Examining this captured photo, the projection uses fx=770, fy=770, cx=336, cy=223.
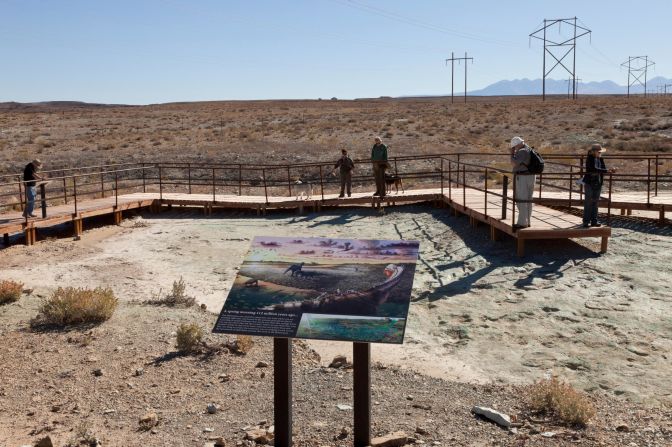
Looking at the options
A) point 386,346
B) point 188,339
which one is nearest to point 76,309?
point 188,339

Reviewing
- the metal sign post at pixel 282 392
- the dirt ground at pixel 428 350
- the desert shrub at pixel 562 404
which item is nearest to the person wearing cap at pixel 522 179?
the dirt ground at pixel 428 350

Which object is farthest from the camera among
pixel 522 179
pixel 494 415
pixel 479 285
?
pixel 522 179

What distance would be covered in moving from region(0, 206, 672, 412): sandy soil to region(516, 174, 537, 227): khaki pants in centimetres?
65

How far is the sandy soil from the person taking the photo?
855cm

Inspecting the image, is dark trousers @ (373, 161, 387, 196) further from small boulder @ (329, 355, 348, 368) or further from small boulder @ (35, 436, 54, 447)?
small boulder @ (35, 436, 54, 447)

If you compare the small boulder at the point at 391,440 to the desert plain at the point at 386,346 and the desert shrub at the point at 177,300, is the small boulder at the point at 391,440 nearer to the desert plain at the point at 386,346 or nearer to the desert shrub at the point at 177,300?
the desert plain at the point at 386,346

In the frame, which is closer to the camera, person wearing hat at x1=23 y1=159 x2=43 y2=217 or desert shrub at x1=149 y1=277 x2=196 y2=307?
desert shrub at x1=149 y1=277 x2=196 y2=307

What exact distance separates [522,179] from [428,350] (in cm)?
434

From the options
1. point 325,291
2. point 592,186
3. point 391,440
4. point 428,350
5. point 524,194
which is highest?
point 592,186

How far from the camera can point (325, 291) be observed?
18.7 ft

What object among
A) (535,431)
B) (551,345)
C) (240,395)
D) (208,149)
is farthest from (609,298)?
(208,149)

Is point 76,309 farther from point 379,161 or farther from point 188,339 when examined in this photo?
point 379,161

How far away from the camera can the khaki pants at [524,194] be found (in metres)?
12.4

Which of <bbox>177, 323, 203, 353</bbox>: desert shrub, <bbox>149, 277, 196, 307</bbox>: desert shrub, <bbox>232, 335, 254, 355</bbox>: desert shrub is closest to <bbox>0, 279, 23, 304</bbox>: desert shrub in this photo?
<bbox>149, 277, 196, 307</bbox>: desert shrub
